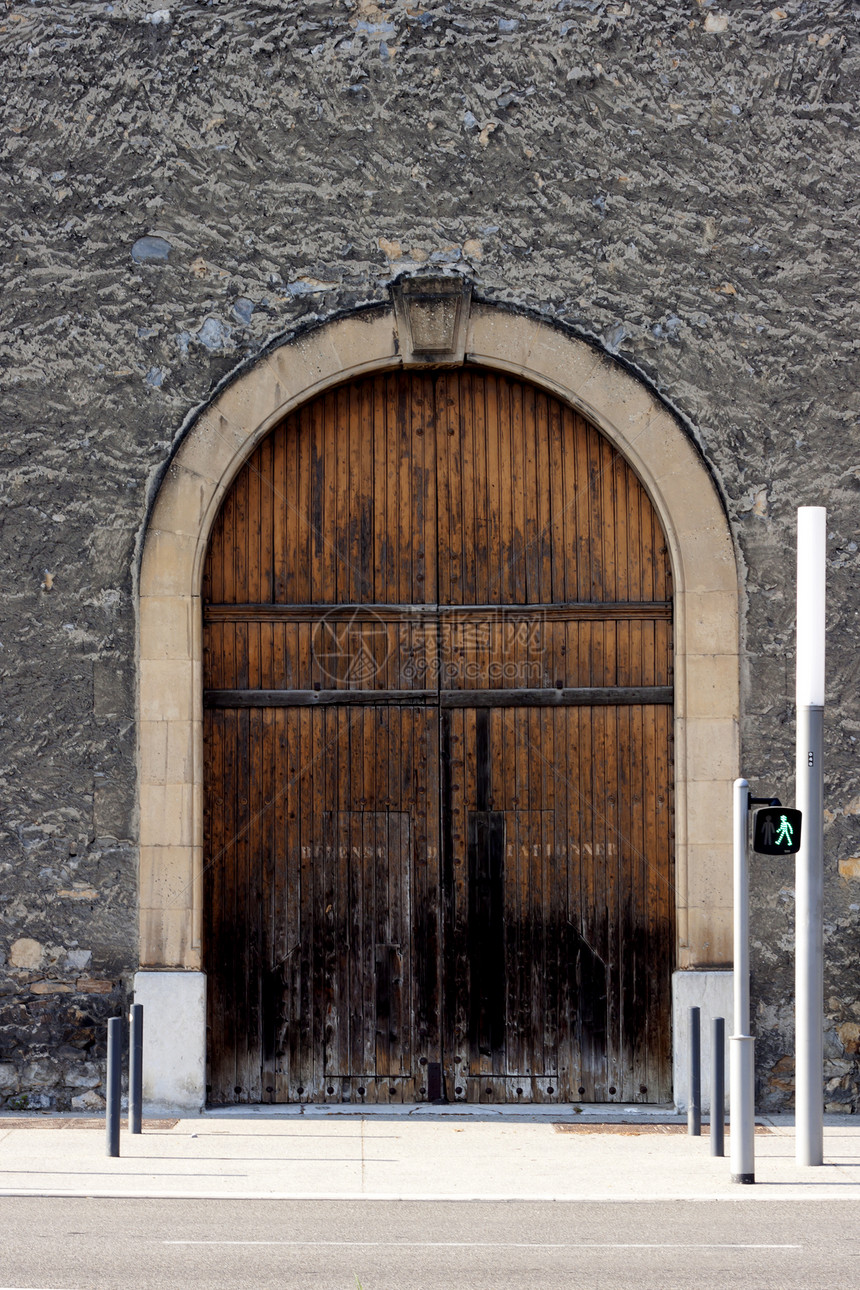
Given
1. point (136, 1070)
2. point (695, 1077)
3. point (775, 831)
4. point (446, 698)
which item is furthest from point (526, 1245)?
point (446, 698)

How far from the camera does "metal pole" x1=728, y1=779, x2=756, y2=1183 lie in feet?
24.2

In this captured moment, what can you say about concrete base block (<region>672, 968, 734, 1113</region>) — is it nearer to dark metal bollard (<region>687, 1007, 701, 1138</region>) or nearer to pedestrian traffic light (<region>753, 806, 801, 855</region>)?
dark metal bollard (<region>687, 1007, 701, 1138</region>)

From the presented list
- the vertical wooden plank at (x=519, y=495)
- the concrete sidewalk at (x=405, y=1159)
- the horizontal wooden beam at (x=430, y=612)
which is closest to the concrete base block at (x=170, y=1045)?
the concrete sidewalk at (x=405, y=1159)

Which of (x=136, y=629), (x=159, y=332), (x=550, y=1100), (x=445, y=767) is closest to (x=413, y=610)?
(x=445, y=767)

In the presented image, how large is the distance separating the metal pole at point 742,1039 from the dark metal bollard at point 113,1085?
138 inches

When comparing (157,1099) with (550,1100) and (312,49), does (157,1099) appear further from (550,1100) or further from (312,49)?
(312,49)

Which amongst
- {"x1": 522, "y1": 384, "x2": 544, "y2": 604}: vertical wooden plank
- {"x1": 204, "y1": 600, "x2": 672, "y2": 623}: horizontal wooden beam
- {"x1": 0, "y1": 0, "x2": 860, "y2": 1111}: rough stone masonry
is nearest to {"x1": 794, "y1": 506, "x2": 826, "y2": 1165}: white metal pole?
{"x1": 0, "y1": 0, "x2": 860, "y2": 1111}: rough stone masonry

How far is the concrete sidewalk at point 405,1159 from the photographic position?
7.32 meters

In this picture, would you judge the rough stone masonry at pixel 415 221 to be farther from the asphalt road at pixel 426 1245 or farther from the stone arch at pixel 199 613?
the asphalt road at pixel 426 1245

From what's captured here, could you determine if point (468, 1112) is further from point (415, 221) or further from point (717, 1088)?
point (415, 221)

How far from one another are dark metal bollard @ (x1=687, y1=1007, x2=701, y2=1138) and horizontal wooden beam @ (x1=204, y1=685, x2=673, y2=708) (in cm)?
231

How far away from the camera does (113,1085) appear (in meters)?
7.93

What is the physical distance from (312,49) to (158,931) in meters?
6.21

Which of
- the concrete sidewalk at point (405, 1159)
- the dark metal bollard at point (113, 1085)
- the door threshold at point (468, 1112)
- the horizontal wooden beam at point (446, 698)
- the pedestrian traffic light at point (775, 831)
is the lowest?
the door threshold at point (468, 1112)
